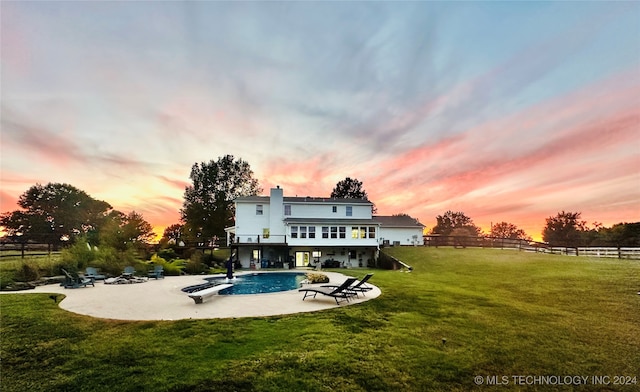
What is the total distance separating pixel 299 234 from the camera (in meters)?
28.9

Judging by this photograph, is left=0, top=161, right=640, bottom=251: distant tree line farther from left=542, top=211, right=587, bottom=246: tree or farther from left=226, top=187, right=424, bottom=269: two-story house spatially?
left=226, top=187, right=424, bottom=269: two-story house

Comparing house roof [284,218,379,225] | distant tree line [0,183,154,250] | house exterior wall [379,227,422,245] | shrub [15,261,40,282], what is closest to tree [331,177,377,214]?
house exterior wall [379,227,422,245]

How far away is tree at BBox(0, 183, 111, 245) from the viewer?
43.3m

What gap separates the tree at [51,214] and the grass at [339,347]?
145ft

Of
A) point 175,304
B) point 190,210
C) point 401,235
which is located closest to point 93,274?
point 175,304

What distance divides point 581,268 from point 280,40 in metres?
18.8

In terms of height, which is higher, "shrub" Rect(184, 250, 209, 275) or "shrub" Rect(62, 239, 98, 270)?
"shrub" Rect(62, 239, 98, 270)

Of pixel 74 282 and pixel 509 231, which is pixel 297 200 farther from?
pixel 509 231

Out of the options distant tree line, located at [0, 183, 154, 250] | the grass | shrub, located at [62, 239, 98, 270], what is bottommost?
the grass

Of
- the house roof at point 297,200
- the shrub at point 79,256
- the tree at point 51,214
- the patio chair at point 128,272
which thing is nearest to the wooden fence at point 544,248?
the house roof at point 297,200

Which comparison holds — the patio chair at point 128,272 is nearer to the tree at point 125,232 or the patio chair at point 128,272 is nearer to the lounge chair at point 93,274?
the lounge chair at point 93,274

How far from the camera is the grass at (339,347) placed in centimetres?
464

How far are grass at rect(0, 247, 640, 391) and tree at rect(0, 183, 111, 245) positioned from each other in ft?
145

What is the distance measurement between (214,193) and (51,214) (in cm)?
2349
